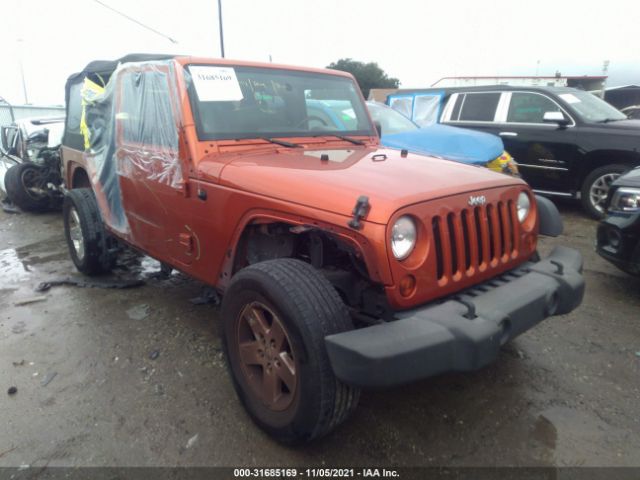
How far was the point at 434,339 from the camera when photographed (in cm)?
188

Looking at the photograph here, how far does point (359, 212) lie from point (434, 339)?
2.00ft

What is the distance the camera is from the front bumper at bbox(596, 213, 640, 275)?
371 centimetres

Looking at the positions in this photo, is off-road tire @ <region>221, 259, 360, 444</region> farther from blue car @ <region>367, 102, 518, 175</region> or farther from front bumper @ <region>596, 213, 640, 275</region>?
blue car @ <region>367, 102, 518, 175</region>

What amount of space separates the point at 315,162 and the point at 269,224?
1.46 feet

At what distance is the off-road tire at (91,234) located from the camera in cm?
443

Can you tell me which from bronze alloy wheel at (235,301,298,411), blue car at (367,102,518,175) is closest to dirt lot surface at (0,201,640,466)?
bronze alloy wheel at (235,301,298,411)

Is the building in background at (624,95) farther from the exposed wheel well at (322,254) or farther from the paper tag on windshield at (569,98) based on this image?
the exposed wheel well at (322,254)

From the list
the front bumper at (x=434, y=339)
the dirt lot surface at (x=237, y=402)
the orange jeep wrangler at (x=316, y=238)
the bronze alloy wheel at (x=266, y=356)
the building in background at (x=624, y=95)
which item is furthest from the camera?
the building in background at (x=624, y=95)

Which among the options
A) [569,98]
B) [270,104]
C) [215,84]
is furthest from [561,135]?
[215,84]

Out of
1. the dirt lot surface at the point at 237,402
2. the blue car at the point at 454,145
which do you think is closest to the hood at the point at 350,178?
the dirt lot surface at the point at 237,402

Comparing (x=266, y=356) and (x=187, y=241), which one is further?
(x=187, y=241)

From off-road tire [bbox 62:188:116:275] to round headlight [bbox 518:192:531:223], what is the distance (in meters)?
3.63

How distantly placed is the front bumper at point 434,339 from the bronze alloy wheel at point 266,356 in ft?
1.27

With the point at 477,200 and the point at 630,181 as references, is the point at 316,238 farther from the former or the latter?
the point at 630,181
